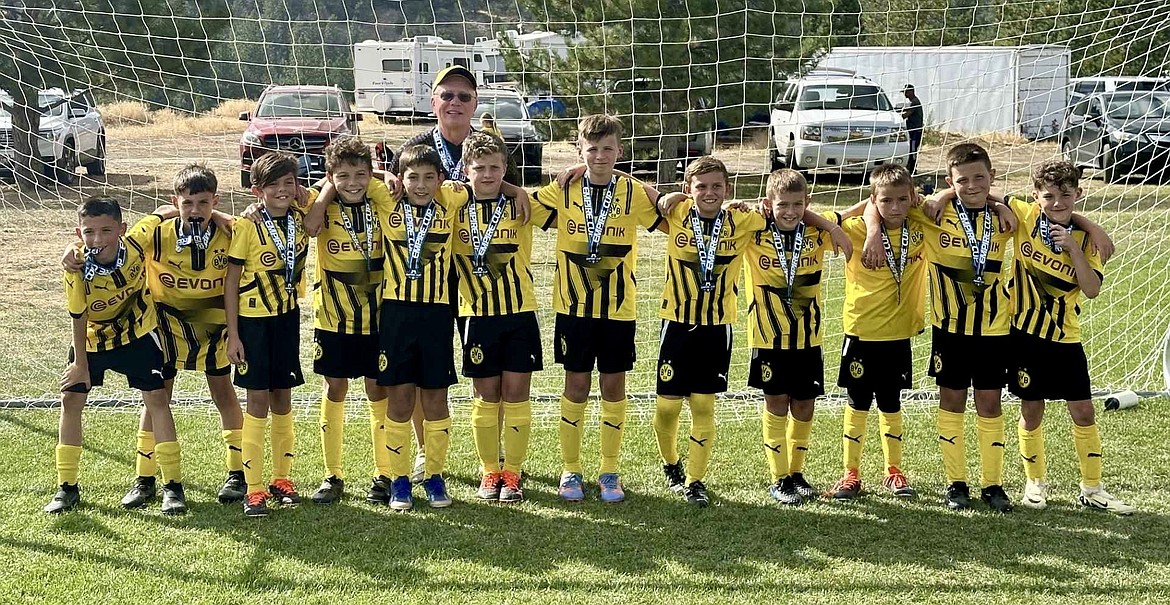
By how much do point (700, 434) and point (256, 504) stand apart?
1.92 meters

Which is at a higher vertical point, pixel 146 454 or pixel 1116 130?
pixel 1116 130

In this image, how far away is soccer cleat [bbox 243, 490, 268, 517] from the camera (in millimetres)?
4762

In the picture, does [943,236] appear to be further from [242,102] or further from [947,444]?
[242,102]

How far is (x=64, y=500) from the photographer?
4.89 meters

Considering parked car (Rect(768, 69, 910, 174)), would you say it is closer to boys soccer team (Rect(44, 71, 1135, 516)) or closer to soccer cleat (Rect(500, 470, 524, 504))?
boys soccer team (Rect(44, 71, 1135, 516))

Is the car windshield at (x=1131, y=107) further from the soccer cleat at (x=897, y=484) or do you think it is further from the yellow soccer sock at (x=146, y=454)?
the yellow soccer sock at (x=146, y=454)

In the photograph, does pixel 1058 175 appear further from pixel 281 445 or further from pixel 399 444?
pixel 281 445

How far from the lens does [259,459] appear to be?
4855 mm

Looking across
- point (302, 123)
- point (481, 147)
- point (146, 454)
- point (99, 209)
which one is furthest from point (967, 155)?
point (302, 123)

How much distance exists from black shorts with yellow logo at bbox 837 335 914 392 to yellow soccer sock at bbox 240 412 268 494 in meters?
2.54

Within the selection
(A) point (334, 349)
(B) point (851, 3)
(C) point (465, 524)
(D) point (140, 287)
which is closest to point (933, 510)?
(C) point (465, 524)

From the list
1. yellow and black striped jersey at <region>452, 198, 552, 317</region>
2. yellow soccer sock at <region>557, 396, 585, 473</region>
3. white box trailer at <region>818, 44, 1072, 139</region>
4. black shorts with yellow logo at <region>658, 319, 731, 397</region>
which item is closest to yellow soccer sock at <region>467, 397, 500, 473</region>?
yellow soccer sock at <region>557, 396, 585, 473</region>

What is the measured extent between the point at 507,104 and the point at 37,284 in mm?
4406

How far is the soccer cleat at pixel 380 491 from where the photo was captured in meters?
4.96
